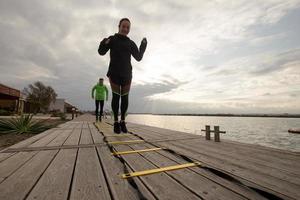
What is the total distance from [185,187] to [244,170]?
0.80 metres

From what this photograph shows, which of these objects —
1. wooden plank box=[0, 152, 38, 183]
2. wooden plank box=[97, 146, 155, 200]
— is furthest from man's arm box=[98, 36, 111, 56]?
wooden plank box=[97, 146, 155, 200]

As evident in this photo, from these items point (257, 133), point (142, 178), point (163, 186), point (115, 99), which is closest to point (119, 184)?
point (142, 178)

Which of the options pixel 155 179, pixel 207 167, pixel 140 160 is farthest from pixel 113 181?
pixel 207 167

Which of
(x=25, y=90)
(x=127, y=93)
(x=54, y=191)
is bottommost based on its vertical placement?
(x=54, y=191)

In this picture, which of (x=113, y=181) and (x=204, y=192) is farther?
(x=113, y=181)

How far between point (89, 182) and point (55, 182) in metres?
0.27

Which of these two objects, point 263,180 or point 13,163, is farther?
point 13,163

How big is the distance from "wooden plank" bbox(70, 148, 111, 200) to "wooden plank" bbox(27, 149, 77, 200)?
58 mm

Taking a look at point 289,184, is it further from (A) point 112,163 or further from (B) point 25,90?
(B) point 25,90

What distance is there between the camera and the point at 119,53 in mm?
3922

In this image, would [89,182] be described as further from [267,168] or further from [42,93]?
[42,93]

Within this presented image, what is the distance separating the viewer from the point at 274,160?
6.64ft

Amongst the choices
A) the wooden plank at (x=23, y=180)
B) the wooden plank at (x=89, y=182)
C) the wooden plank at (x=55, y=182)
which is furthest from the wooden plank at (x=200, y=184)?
the wooden plank at (x=23, y=180)

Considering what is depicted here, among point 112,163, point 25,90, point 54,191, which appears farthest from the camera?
point 25,90
